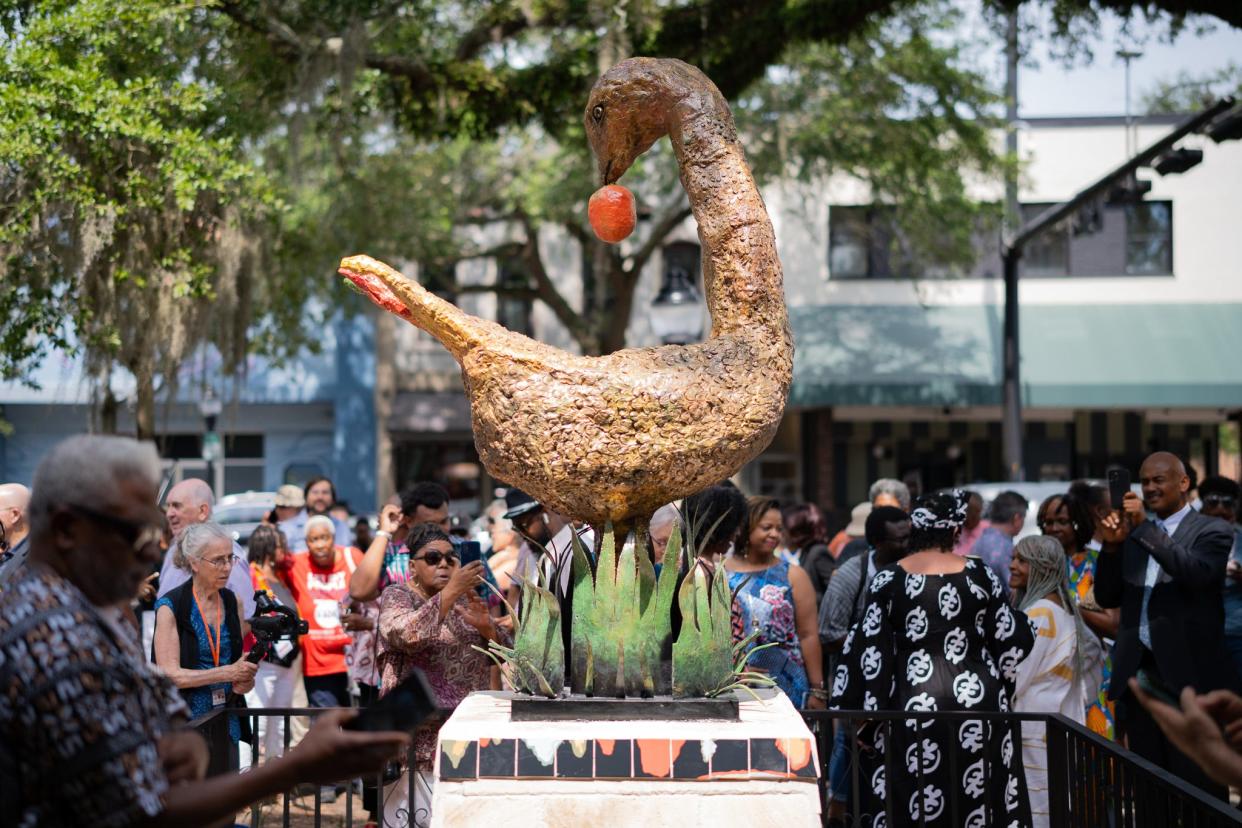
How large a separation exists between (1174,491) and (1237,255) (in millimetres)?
18677

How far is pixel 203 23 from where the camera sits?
11891 millimetres

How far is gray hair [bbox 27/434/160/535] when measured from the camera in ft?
8.24

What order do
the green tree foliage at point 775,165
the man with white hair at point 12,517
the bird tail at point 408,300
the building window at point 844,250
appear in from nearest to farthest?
the bird tail at point 408,300
the man with white hair at point 12,517
the green tree foliage at point 775,165
the building window at point 844,250

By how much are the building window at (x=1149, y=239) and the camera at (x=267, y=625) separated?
2068cm

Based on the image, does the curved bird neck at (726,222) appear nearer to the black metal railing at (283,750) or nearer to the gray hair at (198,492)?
the black metal railing at (283,750)

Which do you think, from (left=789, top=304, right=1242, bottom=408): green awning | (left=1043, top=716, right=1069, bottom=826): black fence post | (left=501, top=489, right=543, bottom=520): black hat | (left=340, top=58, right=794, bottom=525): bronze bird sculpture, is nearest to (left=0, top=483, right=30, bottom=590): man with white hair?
(left=501, top=489, right=543, bottom=520): black hat

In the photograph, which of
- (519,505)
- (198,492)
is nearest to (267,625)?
(198,492)

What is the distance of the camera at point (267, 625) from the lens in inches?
237

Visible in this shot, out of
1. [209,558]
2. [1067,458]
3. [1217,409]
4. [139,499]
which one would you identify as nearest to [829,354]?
[1067,458]

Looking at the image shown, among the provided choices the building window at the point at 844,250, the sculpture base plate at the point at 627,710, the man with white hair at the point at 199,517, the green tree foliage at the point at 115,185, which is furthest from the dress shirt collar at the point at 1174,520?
the building window at the point at 844,250

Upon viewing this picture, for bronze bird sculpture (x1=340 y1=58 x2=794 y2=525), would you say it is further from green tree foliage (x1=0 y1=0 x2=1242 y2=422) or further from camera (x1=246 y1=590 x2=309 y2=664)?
green tree foliage (x1=0 y1=0 x2=1242 y2=422)

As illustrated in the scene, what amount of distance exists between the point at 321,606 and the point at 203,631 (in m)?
2.98

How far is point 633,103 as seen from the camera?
502 cm

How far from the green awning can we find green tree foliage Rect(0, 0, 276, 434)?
475 inches
